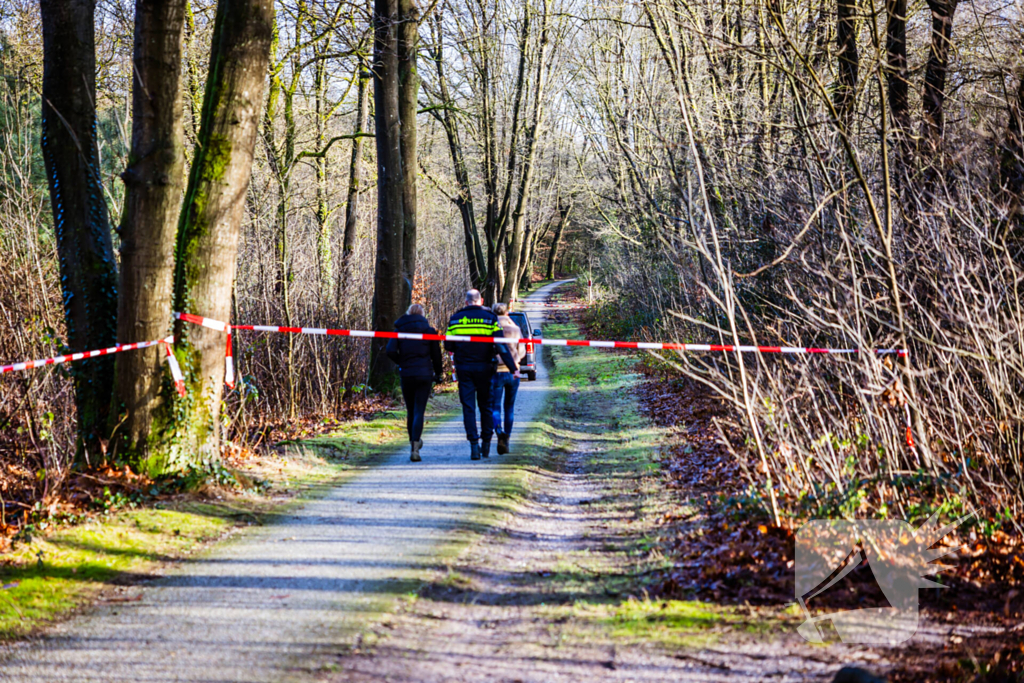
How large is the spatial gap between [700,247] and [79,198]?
612 cm

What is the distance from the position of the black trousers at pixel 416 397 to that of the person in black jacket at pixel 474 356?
45 centimetres

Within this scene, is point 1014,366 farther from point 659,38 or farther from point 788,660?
point 659,38

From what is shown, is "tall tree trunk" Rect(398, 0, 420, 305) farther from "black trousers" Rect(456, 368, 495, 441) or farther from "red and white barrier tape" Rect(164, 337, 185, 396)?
"red and white barrier tape" Rect(164, 337, 185, 396)

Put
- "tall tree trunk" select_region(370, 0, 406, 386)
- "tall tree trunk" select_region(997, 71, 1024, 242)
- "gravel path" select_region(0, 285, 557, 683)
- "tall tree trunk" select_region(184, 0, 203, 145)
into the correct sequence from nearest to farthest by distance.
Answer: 1. "gravel path" select_region(0, 285, 557, 683)
2. "tall tree trunk" select_region(997, 71, 1024, 242)
3. "tall tree trunk" select_region(370, 0, 406, 386)
4. "tall tree trunk" select_region(184, 0, 203, 145)

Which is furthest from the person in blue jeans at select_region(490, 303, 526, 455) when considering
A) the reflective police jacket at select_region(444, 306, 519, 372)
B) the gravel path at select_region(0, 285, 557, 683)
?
the gravel path at select_region(0, 285, 557, 683)

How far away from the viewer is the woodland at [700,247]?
270 inches

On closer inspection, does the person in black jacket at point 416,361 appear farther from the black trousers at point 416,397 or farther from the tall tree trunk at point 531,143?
the tall tree trunk at point 531,143

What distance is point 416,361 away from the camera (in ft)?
32.4

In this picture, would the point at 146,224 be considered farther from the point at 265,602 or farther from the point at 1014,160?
the point at 1014,160

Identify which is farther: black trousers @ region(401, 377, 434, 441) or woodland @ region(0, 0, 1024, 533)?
black trousers @ region(401, 377, 434, 441)

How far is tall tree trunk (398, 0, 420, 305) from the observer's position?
16.2 meters

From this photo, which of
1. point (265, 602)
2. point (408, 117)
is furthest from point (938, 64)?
point (265, 602)

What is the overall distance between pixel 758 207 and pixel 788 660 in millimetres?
8711

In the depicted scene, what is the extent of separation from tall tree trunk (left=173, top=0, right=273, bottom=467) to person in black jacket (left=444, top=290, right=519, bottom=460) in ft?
10.00
